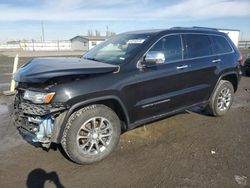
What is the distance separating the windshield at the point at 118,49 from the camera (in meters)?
4.73

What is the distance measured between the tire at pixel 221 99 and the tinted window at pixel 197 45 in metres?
0.87

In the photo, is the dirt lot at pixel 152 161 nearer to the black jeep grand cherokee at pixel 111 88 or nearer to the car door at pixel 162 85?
the black jeep grand cherokee at pixel 111 88

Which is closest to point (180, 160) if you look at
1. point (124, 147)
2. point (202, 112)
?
point (124, 147)

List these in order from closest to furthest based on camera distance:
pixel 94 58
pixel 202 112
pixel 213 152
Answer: pixel 213 152
pixel 94 58
pixel 202 112

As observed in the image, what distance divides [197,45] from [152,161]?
262 cm

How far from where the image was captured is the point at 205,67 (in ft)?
18.8

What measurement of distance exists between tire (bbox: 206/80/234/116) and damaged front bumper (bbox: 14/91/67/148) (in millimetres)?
3629

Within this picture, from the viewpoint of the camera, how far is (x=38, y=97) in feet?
12.5

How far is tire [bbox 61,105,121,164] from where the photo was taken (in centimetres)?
401

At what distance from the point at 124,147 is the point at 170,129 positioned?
1.28 metres

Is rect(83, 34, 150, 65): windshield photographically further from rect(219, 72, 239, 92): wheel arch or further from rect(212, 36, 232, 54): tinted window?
rect(219, 72, 239, 92): wheel arch

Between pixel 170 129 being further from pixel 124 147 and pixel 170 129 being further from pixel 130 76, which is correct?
pixel 130 76

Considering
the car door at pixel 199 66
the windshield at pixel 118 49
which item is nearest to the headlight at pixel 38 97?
the windshield at pixel 118 49

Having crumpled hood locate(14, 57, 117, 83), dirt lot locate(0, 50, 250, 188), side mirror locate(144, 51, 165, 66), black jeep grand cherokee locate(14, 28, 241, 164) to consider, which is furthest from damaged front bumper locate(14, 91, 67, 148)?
side mirror locate(144, 51, 165, 66)
